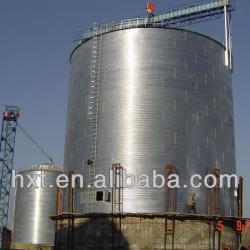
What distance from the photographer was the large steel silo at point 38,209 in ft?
241

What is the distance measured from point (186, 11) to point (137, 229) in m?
26.7

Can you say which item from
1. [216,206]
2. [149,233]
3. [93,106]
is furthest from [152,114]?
[149,233]

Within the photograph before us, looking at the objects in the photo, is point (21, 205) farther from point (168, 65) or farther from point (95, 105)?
point (168, 65)

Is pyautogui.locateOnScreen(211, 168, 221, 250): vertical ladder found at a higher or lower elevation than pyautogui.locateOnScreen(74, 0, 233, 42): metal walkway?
lower

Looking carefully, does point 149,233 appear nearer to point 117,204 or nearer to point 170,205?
point 170,205

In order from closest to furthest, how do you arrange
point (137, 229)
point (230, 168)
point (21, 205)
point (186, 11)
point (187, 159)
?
1. point (137, 229)
2. point (187, 159)
3. point (230, 168)
4. point (186, 11)
5. point (21, 205)

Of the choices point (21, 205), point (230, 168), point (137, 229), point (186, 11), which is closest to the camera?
point (137, 229)

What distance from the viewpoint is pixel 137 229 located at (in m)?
38.8

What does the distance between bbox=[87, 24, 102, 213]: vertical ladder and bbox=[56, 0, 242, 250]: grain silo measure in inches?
4.0

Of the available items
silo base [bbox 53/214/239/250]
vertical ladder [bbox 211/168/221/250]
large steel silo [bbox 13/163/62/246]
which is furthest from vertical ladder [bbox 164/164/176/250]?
large steel silo [bbox 13/163/62/246]

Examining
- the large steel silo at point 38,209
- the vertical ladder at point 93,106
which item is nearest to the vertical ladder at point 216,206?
the vertical ladder at point 93,106

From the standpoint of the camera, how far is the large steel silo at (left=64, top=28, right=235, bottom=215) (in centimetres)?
4100

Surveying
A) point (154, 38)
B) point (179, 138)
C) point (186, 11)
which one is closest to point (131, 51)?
point (154, 38)

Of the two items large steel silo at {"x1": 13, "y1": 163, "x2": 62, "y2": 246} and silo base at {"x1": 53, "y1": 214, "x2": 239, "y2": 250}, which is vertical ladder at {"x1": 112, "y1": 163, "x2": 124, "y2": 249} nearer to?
silo base at {"x1": 53, "y1": 214, "x2": 239, "y2": 250}
